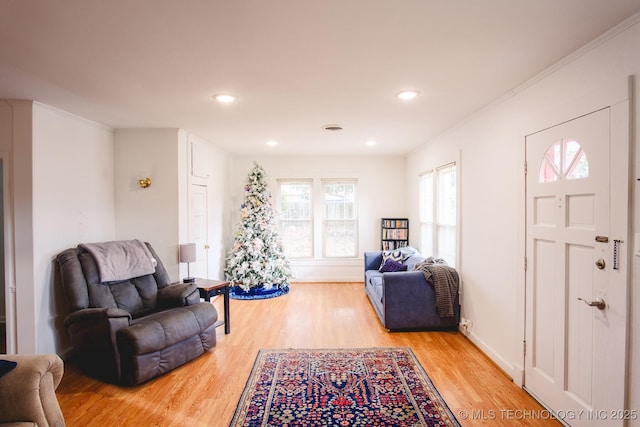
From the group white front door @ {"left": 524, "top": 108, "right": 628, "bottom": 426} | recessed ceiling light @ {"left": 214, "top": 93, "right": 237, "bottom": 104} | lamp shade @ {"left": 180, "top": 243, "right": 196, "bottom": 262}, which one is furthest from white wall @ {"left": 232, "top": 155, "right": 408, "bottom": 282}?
white front door @ {"left": 524, "top": 108, "right": 628, "bottom": 426}

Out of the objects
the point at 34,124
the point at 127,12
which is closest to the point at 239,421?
the point at 127,12

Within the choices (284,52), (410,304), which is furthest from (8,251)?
(410,304)

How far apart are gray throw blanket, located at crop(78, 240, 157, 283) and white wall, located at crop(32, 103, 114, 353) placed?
32 cm

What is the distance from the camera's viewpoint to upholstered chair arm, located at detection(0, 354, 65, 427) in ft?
5.69

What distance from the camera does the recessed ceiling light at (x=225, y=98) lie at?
9.70 feet

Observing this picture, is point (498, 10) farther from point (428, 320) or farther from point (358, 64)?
point (428, 320)

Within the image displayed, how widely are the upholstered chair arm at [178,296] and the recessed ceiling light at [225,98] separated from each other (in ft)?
6.52

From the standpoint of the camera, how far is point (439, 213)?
487 cm

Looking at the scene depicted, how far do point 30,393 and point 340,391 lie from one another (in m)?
2.00

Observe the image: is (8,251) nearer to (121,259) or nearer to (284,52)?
(121,259)

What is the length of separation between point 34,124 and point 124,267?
1.55m

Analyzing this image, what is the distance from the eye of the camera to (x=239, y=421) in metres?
2.38

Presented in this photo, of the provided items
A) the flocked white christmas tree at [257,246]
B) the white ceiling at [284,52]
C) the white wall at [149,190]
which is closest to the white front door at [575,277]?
the white ceiling at [284,52]

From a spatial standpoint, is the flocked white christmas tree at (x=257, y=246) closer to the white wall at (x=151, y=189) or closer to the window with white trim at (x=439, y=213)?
the white wall at (x=151, y=189)
